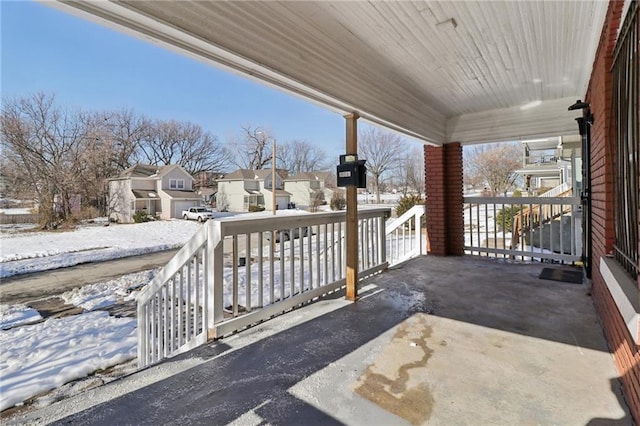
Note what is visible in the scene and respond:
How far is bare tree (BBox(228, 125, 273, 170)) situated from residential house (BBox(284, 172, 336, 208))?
4.18 metres

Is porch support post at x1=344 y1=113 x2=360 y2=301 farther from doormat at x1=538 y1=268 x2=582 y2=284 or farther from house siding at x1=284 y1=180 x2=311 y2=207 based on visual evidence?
house siding at x1=284 y1=180 x2=311 y2=207

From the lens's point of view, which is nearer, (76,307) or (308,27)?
(308,27)

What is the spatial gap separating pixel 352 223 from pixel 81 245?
15536 millimetres

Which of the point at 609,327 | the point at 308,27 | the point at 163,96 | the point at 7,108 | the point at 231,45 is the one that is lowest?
the point at 609,327

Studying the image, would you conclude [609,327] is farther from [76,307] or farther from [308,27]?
[76,307]

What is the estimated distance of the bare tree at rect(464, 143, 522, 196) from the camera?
2209 centimetres

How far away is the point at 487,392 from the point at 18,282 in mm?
12333

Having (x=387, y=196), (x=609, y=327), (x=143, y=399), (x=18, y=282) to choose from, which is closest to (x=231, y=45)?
(x=143, y=399)

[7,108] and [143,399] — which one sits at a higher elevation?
[7,108]

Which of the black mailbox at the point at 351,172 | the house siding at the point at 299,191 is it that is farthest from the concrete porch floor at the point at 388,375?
the house siding at the point at 299,191

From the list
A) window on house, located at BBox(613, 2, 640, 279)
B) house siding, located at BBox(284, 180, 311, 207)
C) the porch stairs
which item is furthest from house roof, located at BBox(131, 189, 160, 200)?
window on house, located at BBox(613, 2, 640, 279)

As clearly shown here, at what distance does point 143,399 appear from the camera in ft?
5.67

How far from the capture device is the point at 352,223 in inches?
139

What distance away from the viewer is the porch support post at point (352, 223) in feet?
11.3
